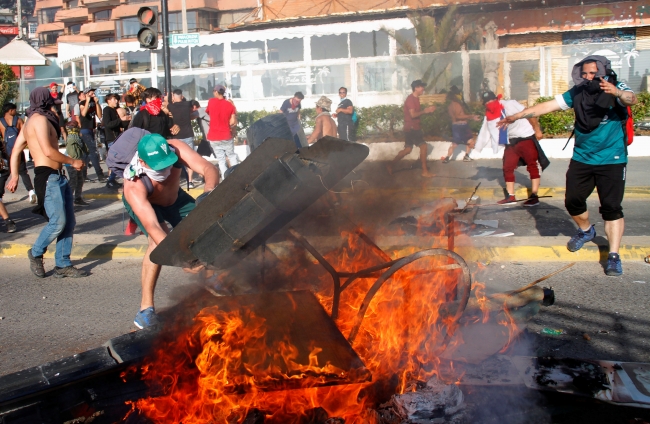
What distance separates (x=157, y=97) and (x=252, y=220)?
6873mm

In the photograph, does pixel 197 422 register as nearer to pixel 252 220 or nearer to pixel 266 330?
pixel 266 330

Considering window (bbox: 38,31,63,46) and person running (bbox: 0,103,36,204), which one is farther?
window (bbox: 38,31,63,46)

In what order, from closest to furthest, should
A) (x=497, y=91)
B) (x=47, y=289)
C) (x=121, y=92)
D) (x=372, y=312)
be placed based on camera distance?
(x=372, y=312) < (x=47, y=289) < (x=497, y=91) < (x=121, y=92)

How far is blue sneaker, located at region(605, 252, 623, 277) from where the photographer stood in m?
5.45

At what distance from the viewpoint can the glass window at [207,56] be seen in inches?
845

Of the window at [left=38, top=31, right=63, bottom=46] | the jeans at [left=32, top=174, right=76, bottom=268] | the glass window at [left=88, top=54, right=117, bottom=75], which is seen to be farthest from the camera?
the window at [left=38, top=31, right=63, bottom=46]

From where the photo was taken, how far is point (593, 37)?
78.6 feet

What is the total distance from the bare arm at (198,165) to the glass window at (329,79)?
13.1m

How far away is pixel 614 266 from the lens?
17.9 ft

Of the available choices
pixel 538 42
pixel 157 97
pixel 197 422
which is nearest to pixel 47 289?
pixel 197 422

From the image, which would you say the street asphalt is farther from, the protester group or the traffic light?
the traffic light

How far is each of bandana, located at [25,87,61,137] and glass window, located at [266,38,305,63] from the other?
59.6 ft

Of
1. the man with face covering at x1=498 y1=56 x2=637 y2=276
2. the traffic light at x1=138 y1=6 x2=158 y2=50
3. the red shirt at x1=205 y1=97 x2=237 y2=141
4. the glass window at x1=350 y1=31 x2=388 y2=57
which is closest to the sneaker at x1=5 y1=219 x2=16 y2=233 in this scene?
the red shirt at x1=205 y1=97 x2=237 y2=141

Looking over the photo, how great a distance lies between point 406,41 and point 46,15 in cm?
5269
